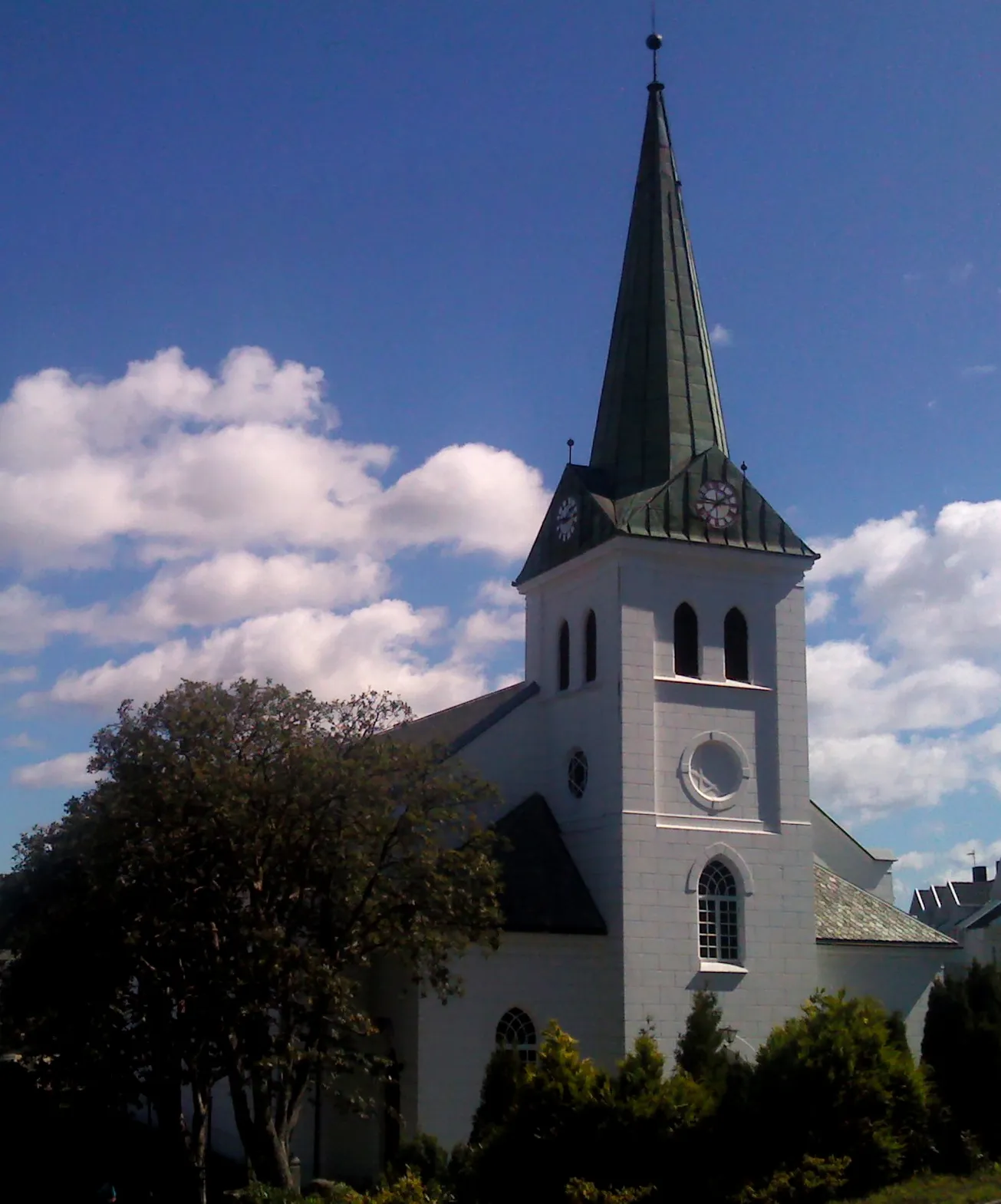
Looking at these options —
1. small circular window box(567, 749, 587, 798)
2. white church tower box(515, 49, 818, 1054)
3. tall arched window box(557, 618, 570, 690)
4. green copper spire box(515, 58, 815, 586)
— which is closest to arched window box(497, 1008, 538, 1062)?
white church tower box(515, 49, 818, 1054)

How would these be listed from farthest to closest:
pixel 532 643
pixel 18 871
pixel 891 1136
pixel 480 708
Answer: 1. pixel 480 708
2. pixel 532 643
3. pixel 18 871
4. pixel 891 1136

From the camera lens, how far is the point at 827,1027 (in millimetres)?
22125

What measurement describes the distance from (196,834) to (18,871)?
16.3ft

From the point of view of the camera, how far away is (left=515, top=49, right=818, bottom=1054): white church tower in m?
33.6

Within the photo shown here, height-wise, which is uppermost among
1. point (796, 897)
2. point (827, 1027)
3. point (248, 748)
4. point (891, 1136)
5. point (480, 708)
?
point (480, 708)

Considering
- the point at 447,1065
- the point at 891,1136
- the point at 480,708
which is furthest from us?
the point at 480,708

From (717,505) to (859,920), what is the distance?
39.7ft

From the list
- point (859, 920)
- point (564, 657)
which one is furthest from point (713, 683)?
point (859, 920)

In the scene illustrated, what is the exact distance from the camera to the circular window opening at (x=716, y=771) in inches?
1371

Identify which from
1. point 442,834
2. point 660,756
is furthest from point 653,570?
point 442,834

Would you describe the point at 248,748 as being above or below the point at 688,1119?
above

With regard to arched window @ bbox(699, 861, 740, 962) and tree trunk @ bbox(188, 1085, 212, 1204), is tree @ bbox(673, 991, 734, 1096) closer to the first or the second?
arched window @ bbox(699, 861, 740, 962)

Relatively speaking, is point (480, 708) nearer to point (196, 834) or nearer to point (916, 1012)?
point (916, 1012)

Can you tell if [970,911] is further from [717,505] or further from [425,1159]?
[425,1159]
